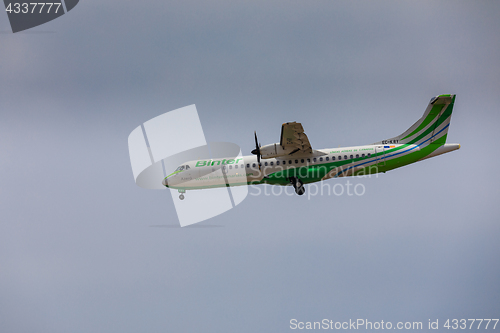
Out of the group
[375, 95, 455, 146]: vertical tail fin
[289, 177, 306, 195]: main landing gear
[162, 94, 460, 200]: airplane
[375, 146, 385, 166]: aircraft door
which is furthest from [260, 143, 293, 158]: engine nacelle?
[375, 95, 455, 146]: vertical tail fin

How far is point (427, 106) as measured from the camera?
3309cm

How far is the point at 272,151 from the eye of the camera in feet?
100

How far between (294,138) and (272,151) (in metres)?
2.03

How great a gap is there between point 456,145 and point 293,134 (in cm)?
1396

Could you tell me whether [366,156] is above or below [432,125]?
below

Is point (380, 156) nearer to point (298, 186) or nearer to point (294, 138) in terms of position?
point (298, 186)

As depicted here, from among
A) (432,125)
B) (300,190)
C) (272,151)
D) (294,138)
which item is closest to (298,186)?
(300,190)

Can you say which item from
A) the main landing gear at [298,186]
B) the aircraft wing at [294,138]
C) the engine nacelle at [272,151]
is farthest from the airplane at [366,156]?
the engine nacelle at [272,151]

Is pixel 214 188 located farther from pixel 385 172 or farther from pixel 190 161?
pixel 385 172

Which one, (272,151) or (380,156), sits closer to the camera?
(272,151)

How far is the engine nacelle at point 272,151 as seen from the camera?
30344 mm

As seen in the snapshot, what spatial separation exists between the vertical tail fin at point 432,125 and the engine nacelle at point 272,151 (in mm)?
10882

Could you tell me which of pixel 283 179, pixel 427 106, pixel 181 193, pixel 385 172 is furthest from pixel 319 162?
pixel 181 193

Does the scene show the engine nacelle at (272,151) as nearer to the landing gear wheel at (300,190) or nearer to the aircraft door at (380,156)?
the landing gear wheel at (300,190)
